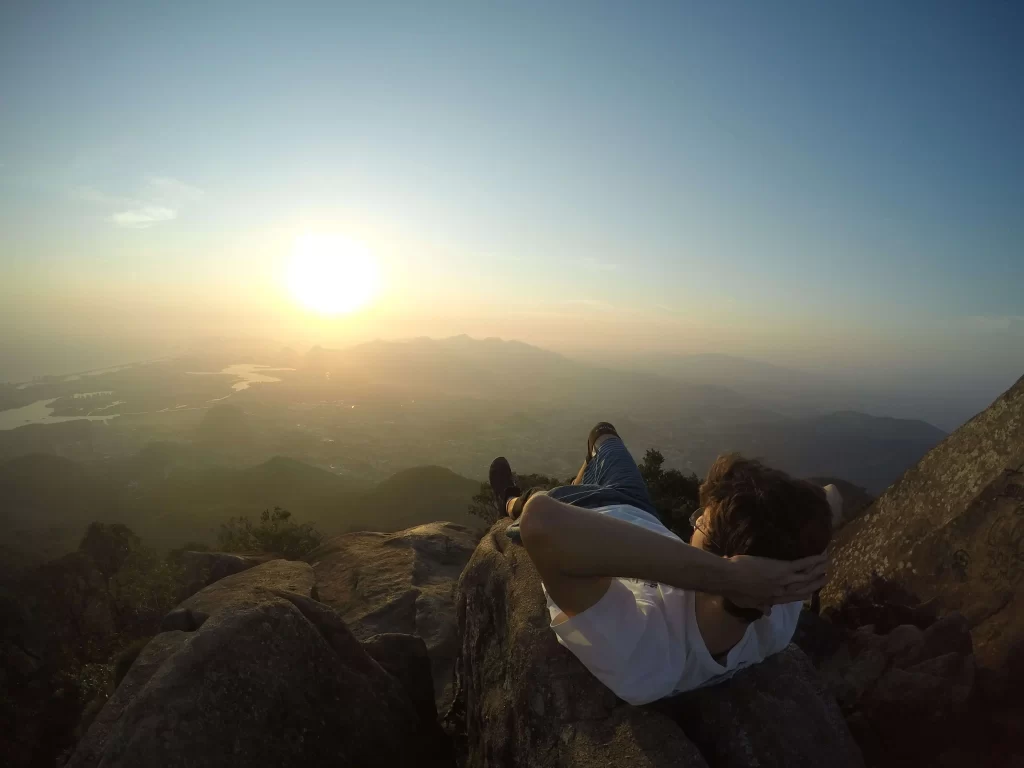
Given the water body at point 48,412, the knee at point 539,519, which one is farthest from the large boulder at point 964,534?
the water body at point 48,412

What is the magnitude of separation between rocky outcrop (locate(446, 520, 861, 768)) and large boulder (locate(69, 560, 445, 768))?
97 centimetres

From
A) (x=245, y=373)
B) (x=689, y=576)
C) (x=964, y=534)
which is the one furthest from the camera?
(x=245, y=373)

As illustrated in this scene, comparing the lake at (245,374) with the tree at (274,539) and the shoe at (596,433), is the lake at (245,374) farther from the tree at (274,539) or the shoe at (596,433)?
the shoe at (596,433)

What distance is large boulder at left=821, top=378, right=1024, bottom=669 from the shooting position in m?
5.71

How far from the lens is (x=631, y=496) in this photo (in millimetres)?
4559

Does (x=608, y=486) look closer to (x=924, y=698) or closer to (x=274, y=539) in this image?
(x=924, y=698)

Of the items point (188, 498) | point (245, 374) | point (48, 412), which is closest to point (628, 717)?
point (188, 498)

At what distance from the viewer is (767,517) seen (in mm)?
2332

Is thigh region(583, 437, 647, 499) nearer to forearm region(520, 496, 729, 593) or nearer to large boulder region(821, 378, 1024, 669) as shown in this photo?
forearm region(520, 496, 729, 593)

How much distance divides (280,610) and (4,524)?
6689cm

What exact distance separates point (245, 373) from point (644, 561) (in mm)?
163302

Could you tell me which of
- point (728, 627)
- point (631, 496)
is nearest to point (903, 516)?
point (631, 496)

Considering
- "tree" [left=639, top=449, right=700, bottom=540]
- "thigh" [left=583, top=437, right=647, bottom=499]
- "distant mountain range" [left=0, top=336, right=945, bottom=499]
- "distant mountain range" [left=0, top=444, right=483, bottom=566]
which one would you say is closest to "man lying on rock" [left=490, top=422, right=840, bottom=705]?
"thigh" [left=583, top=437, right=647, bottom=499]

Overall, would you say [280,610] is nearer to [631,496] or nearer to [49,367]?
[631,496]
